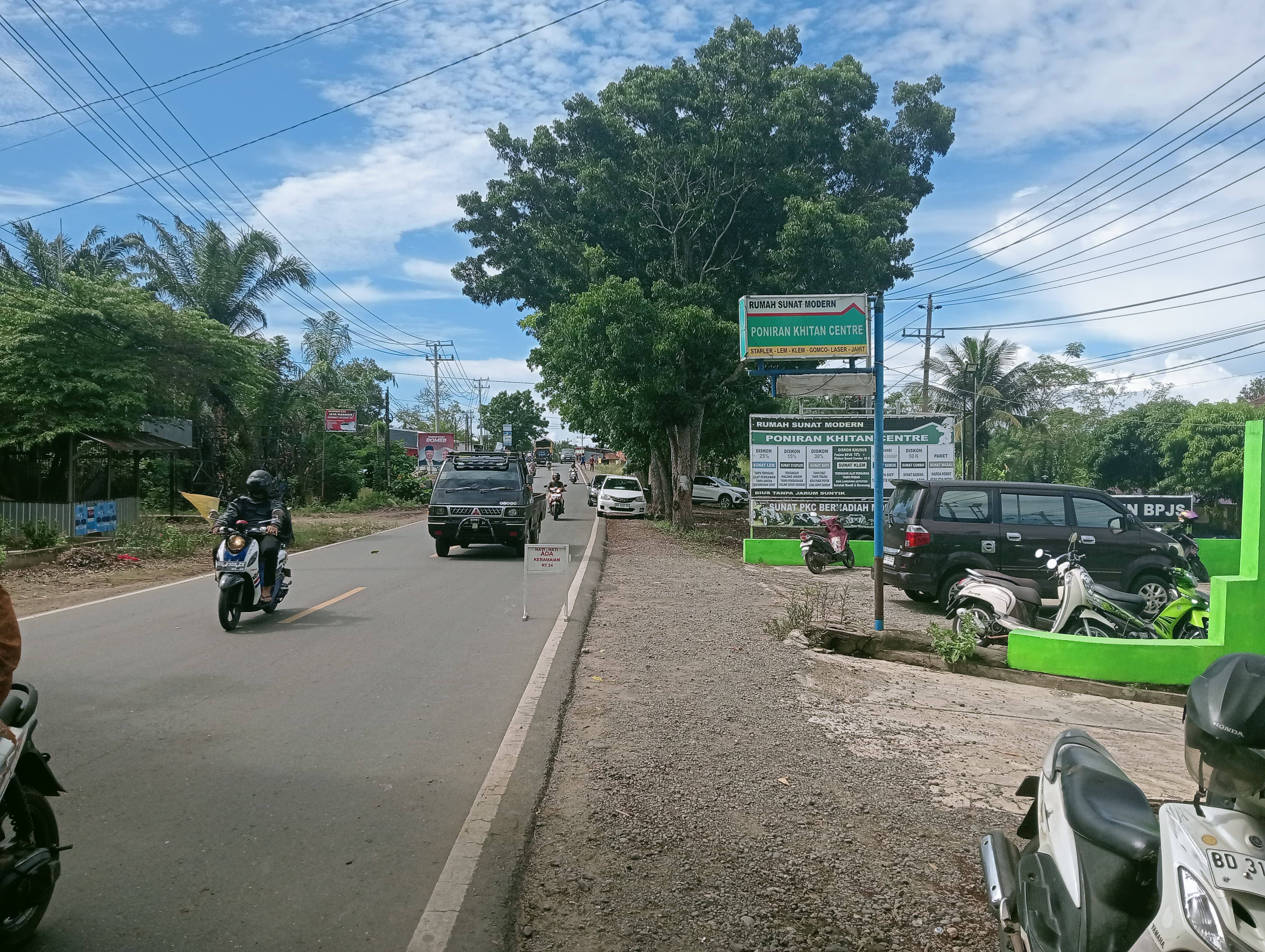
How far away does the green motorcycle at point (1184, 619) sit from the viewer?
8953 mm

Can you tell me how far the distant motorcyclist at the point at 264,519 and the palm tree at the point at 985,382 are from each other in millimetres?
37499

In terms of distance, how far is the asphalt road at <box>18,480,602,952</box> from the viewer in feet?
12.3

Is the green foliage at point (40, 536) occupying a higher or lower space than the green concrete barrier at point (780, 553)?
higher

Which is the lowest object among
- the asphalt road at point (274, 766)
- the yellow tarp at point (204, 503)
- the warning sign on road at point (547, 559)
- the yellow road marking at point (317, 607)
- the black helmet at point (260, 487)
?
the yellow road marking at point (317, 607)

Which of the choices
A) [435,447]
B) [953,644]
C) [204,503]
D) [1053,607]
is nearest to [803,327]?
[1053,607]

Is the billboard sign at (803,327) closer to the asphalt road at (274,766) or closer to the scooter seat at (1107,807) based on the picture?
the asphalt road at (274,766)

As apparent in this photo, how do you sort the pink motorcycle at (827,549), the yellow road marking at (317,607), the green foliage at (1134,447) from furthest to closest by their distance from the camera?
the green foliage at (1134,447) < the pink motorcycle at (827,549) < the yellow road marking at (317,607)

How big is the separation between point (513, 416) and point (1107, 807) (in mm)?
104747

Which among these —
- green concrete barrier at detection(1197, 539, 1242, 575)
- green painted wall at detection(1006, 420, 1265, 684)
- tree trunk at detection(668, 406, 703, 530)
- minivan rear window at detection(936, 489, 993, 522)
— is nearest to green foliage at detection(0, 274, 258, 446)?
tree trunk at detection(668, 406, 703, 530)

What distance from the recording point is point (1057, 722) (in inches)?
272

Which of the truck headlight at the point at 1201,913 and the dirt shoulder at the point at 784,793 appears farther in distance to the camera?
the dirt shoulder at the point at 784,793

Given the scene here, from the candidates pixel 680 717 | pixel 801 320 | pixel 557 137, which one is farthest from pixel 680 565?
pixel 557 137

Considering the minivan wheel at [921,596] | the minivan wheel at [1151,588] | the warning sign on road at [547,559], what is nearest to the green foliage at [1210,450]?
the minivan wheel at [1151,588]

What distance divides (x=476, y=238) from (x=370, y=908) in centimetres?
3138
